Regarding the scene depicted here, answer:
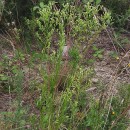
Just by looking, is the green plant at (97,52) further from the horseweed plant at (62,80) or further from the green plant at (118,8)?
the horseweed plant at (62,80)

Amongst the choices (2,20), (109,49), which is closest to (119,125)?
(109,49)

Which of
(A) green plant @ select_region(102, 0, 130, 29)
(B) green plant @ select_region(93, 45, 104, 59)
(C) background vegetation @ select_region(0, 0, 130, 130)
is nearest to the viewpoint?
(C) background vegetation @ select_region(0, 0, 130, 130)

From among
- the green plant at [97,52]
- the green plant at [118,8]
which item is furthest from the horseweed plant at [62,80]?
the green plant at [118,8]

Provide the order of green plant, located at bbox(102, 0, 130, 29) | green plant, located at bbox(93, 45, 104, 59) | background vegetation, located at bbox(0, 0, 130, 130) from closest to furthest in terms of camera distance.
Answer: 1. background vegetation, located at bbox(0, 0, 130, 130)
2. green plant, located at bbox(93, 45, 104, 59)
3. green plant, located at bbox(102, 0, 130, 29)

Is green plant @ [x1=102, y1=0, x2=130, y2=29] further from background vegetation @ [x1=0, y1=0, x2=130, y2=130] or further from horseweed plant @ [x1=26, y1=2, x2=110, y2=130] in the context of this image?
horseweed plant @ [x1=26, y1=2, x2=110, y2=130]

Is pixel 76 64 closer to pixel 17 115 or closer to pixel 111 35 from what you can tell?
pixel 17 115

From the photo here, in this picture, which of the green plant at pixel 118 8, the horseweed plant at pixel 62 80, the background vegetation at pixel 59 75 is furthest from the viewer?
the green plant at pixel 118 8

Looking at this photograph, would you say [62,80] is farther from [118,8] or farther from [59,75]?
[118,8]

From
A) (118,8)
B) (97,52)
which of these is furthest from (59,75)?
(118,8)

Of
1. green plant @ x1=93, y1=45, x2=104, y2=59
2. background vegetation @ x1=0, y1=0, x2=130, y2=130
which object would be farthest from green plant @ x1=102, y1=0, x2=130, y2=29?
green plant @ x1=93, y1=45, x2=104, y2=59

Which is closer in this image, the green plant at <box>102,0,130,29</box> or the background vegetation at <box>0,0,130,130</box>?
the background vegetation at <box>0,0,130,130</box>

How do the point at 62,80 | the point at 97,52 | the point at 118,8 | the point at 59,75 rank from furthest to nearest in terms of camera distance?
the point at 118,8, the point at 97,52, the point at 62,80, the point at 59,75

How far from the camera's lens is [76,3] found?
429 cm

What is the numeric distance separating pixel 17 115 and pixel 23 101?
544 mm
